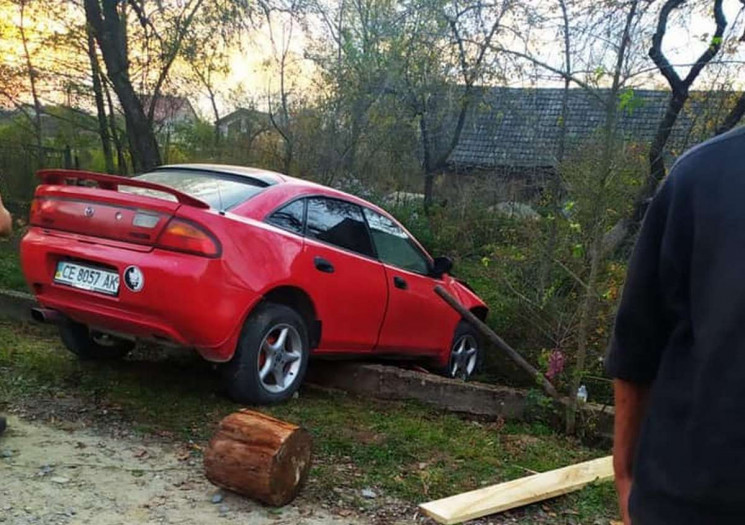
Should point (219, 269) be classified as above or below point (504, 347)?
above

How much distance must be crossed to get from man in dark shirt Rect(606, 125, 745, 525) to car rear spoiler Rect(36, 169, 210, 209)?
3.42m

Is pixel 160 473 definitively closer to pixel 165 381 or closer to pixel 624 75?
pixel 165 381

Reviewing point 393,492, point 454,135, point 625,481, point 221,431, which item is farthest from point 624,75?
point 454,135

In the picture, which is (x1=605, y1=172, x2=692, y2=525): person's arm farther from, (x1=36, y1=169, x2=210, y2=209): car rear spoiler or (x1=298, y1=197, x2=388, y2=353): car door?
(x1=298, y1=197, x2=388, y2=353): car door

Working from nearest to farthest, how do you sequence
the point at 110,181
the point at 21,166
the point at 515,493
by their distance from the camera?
the point at 515,493, the point at 110,181, the point at 21,166

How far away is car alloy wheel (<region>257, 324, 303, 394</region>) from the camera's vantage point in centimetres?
479

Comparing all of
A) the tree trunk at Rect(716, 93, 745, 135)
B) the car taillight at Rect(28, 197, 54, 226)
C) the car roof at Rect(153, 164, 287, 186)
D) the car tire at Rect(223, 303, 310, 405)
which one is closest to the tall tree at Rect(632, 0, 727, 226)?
the tree trunk at Rect(716, 93, 745, 135)

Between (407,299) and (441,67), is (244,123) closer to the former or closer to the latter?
(441,67)

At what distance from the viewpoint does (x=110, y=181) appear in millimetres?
4652

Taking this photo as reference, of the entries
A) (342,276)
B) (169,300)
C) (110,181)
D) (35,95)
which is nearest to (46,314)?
(110,181)

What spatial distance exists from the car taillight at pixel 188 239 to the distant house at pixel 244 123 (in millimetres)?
9570

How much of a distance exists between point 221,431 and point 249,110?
11729mm

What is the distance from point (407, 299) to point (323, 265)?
115 cm

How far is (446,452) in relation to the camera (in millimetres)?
4223
